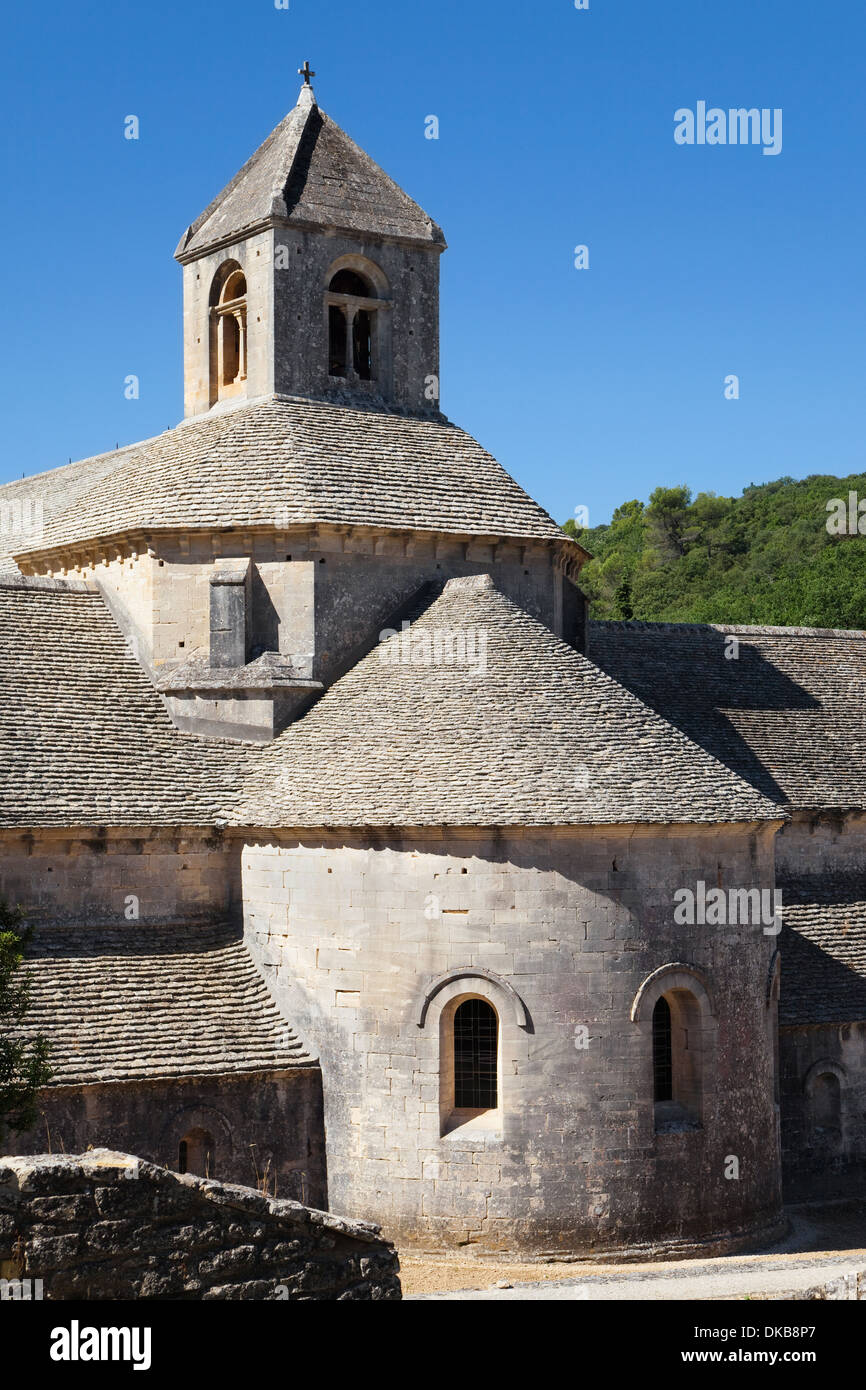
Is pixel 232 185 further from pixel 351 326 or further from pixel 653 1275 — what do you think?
pixel 653 1275

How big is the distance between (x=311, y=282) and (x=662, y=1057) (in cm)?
1518

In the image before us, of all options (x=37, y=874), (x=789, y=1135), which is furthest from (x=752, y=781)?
(x=37, y=874)

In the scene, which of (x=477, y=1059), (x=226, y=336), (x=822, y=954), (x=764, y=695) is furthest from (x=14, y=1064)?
(x=764, y=695)

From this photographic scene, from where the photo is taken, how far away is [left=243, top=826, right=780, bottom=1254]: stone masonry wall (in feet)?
69.8

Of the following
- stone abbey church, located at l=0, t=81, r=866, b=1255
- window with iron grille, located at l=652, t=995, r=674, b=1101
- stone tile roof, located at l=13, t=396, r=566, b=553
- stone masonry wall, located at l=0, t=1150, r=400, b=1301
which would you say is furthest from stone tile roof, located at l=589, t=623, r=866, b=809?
stone masonry wall, located at l=0, t=1150, r=400, b=1301

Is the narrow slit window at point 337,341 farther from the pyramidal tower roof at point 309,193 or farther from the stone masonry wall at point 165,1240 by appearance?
the stone masonry wall at point 165,1240

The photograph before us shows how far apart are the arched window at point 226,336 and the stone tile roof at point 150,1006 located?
11.4 m

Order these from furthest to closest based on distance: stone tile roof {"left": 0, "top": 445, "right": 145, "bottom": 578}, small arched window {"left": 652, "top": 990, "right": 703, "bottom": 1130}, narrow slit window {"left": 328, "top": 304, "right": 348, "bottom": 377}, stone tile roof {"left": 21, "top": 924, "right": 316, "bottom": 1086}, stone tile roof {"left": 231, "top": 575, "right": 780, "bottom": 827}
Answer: stone tile roof {"left": 0, "top": 445, "right": 145, "bottom": 578}
narrow slit window {"left": 328, "top": 304, "right": 348, "bottom": 377}
small arched window {"left": 652, "top": 990, "right": 703, "bottom": 1130}
stone tile roof {"left": 231, "top": 575, "right": 780, "bottom": 827}
stone tile roof {"left": 21, "top": 924, "right": 316, "bottom": 1086}

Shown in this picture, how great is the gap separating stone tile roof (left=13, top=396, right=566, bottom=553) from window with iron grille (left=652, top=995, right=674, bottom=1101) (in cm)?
886

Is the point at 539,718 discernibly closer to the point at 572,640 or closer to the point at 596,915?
the point at 596,915

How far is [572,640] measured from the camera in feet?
96.1

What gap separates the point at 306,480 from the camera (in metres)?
26.1

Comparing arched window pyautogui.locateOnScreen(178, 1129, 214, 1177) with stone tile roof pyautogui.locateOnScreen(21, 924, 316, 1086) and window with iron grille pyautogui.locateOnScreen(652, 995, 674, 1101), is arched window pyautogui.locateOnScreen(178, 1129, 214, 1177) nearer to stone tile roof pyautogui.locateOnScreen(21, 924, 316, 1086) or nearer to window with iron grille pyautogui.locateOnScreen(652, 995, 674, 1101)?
stone tile roof pyautogui.locateOnScreen(21, 924, 316, 1086)
